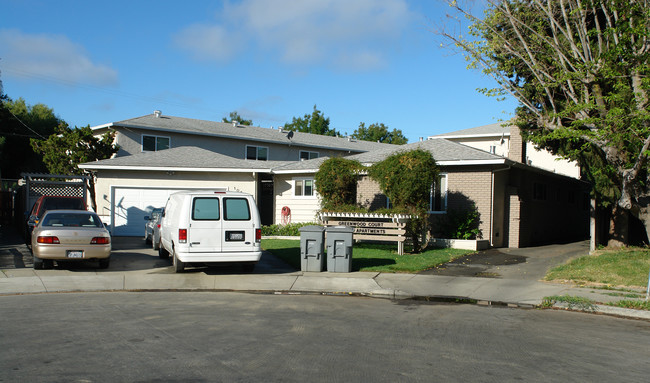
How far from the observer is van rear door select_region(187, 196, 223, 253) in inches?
490

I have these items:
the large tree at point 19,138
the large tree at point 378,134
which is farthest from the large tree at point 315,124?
the large tree at point 19,138

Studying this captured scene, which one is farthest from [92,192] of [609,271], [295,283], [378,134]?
[378,134]

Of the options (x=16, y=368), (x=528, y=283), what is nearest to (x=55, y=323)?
(x=16, y=368)

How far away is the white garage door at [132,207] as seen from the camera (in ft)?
76.9

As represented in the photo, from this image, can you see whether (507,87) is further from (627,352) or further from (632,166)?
(627,352)

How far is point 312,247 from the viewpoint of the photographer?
1386 centimetres

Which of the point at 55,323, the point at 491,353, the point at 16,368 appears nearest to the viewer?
the point at 16,368

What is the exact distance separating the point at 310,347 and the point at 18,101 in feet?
191

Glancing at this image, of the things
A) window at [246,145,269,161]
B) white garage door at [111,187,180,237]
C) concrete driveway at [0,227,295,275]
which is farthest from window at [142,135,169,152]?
concrete driveway at [0,227,295,275]

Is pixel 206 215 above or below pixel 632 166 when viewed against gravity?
below

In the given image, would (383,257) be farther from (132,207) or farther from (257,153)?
(257,153)

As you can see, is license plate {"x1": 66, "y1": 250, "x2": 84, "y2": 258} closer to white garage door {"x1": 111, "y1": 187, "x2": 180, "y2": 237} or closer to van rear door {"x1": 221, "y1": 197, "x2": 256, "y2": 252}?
van rear door {"x1": 221, "y1": 197, "x2": 256, "y2": 252}

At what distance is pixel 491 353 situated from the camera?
6.58m

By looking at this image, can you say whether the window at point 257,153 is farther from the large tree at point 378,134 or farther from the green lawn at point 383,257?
the large tree at point 378,134
